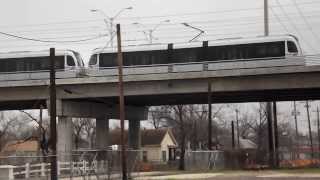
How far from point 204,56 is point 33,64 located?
660 inches

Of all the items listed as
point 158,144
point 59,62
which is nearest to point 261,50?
point 59,62

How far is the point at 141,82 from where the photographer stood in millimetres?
54438

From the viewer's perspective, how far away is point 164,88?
5397 centimetres

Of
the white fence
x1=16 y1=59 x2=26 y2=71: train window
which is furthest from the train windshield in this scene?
the white fence

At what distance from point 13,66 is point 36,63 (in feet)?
7.66

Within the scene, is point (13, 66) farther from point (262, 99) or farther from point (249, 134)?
point (249, 134)

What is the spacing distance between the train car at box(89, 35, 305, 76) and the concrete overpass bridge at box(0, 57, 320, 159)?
0.57 metres

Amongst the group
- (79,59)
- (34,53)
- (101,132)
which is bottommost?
(101,132)

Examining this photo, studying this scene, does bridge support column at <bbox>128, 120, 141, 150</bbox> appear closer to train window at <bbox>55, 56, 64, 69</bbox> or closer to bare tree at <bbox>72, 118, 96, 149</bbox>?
train window at <bbox>55, 56, 64, 69</bbox>

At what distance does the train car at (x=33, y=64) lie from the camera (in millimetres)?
56469

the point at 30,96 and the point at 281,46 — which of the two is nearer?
the point at 281,46

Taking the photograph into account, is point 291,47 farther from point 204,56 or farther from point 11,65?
point 11,65

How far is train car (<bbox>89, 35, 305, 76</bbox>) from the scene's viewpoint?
5022cm

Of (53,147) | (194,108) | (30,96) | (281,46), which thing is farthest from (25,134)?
(53,147)
